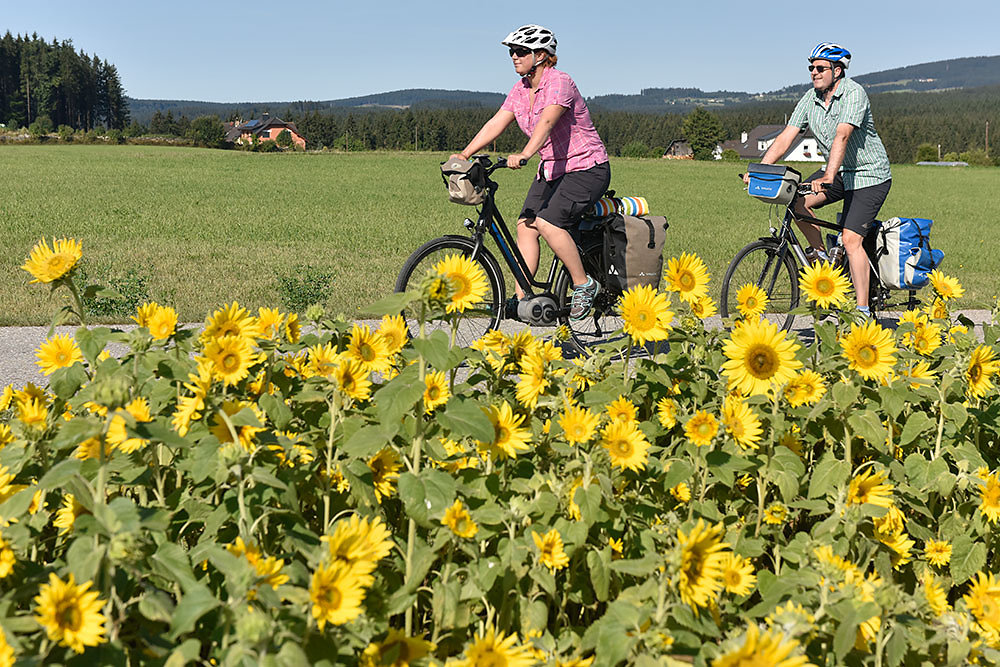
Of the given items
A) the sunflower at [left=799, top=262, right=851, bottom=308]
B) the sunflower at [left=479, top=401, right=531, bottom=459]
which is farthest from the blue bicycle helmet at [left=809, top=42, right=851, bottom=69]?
the sunflower at [left=479, top=401, right=531, bottom=459]

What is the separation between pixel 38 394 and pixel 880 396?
7.73 feet

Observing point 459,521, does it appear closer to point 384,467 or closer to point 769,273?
point 384,467

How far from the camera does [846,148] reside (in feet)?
19.9

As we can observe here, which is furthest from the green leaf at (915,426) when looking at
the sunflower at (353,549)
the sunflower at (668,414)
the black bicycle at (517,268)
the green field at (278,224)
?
the green field at (278,224)

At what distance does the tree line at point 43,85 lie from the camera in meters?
147

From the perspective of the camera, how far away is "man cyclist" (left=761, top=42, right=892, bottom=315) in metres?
5.95

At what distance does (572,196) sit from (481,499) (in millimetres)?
3706

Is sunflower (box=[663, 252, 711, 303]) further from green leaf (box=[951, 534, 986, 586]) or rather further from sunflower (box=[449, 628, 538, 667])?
sunflower (box=[449, 628, 538, 667])

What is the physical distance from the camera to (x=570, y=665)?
161cm

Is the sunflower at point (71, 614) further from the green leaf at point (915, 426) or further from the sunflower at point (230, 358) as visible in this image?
the green leaf at point (915, 426)

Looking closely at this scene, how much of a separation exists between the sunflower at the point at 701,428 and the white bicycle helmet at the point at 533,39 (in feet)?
11.7

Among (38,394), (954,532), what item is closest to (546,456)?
(954,532)

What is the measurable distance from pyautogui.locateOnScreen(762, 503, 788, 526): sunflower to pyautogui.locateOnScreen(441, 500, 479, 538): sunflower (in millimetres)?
884

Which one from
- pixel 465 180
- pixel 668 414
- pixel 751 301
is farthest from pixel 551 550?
pixel 465 180
